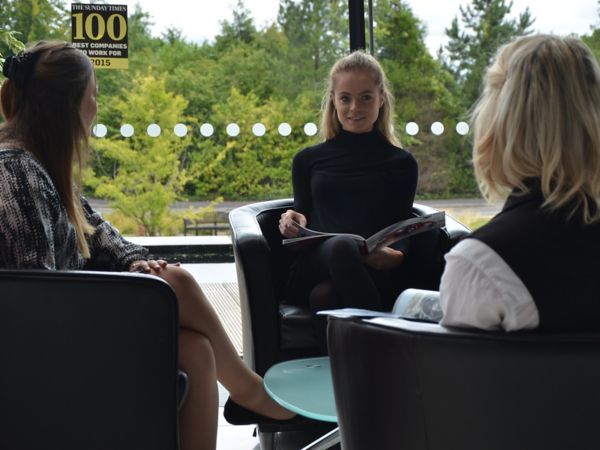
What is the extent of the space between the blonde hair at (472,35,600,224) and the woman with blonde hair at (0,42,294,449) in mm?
1141

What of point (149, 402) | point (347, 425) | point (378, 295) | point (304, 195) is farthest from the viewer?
point (304, 195)

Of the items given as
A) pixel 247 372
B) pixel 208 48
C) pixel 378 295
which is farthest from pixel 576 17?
pixel 247 372

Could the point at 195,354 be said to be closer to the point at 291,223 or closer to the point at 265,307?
the point at 265,307

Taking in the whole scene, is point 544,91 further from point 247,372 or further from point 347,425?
point 247,372

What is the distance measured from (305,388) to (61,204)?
2.61ft

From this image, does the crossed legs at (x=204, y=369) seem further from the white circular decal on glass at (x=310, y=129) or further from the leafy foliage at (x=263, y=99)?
the white circular decal on glass at (x=310, y=129)

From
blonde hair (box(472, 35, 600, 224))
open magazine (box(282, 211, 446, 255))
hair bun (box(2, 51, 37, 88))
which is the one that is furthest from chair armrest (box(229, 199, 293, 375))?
blonde hair (box(472, 35, 600, 224))

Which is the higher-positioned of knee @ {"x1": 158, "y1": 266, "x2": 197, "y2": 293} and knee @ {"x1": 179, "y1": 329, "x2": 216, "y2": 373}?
knee @ {"x1": 158, "y1": 266, "x2": 197, "y2": 293}

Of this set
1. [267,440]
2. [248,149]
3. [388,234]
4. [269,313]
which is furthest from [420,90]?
[267,440]

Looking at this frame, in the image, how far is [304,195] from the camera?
326cm

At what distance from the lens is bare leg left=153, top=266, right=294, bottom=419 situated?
2.32 meters

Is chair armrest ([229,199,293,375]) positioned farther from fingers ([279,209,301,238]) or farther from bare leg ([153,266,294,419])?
bare leg ([153,266,294,419])

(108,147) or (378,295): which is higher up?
(108,147)

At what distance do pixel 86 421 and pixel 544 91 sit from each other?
3.93 feet
